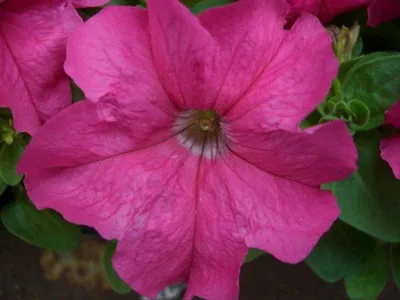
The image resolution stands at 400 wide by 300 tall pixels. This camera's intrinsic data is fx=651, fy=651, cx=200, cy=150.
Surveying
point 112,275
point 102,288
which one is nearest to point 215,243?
point 112,275

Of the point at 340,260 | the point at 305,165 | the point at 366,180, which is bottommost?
the point at 340,260

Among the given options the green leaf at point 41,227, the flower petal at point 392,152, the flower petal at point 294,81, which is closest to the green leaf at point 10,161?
the green leaf at point 41,227

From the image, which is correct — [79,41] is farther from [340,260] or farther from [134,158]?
[340,260]

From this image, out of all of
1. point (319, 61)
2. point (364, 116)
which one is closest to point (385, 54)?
point (364, 116)

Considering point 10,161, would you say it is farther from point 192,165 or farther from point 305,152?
point 305,152

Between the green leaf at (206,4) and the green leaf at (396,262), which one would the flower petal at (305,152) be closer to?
the green leaf at (206,4)

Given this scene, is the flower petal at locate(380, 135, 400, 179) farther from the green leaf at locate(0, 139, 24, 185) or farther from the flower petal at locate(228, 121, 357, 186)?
the green leaf at locate(0, 139, 24, 185)
